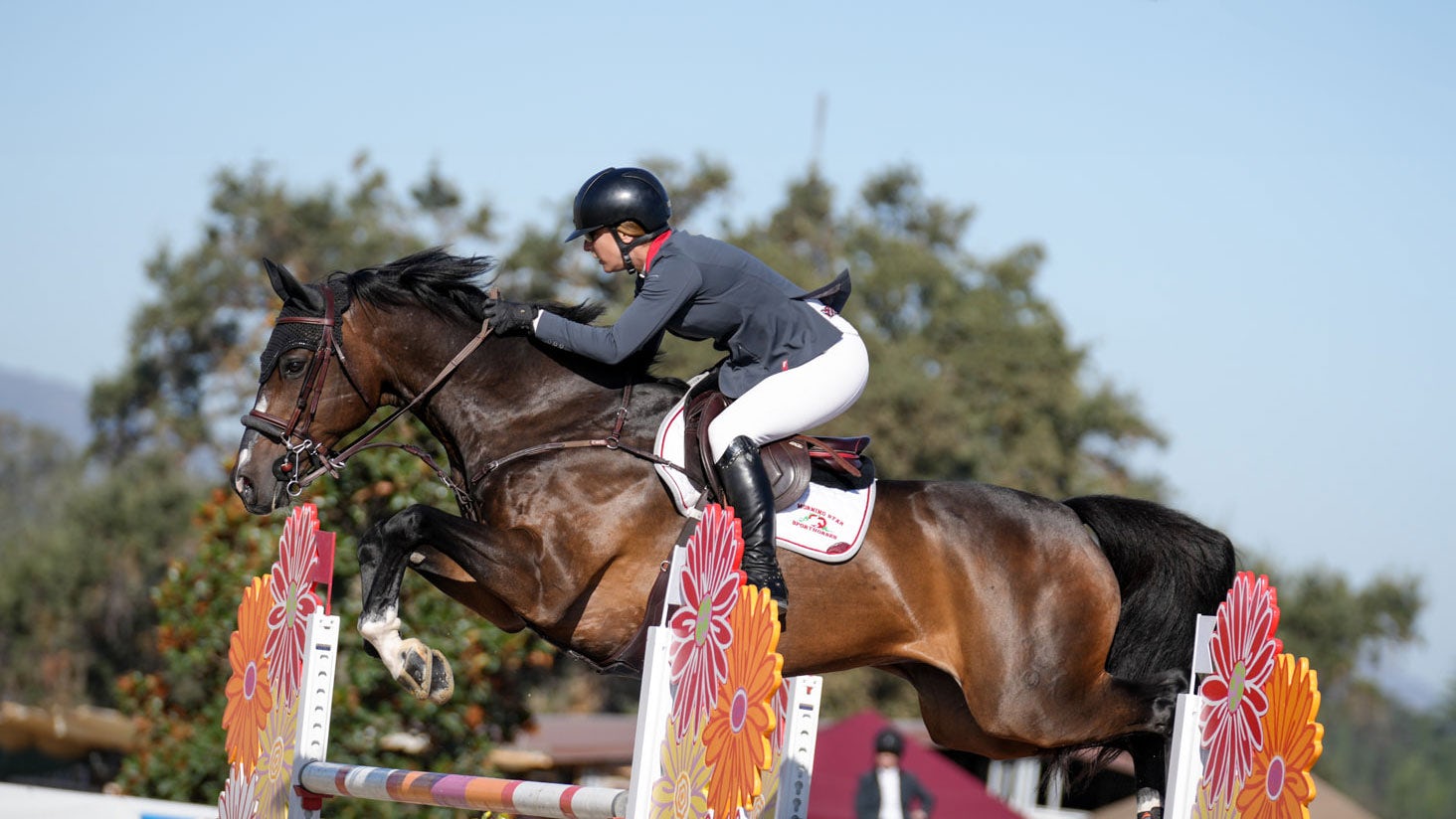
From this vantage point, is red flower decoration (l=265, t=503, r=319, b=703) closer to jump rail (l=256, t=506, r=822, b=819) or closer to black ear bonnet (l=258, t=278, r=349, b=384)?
jump rail (l=256, t=506, r=822, b=819)

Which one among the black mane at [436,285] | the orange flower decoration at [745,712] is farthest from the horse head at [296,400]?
the orange flower decoration at [745,712]

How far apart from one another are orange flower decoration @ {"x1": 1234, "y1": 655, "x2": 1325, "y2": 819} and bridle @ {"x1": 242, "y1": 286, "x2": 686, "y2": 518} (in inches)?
75.0

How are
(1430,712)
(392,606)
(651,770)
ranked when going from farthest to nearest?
1. (1430,712)
2. (392,606)
3. (651,770)

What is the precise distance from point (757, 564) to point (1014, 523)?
43.2 inches

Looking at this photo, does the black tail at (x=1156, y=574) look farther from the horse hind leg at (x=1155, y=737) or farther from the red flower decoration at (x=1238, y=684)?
the red flower decoration at (x=1238, y=684)

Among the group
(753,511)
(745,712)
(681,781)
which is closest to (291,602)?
(753,511)

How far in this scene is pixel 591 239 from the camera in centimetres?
472

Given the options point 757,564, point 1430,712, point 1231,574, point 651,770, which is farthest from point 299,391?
point 1430,712

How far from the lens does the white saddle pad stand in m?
4.71

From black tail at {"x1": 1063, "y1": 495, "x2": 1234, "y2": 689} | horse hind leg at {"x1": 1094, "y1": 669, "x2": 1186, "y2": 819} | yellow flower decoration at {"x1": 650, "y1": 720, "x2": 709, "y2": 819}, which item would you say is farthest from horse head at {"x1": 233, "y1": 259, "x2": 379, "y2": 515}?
horse hind leg at {"x1": 1094, "y1": 669, "x2": 1186, "y2": 819}

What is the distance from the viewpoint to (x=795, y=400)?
184 inches

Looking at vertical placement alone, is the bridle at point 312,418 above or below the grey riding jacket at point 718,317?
below

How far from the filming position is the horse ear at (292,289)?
4.79m

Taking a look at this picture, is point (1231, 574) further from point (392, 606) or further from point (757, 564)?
point (392, 606)
